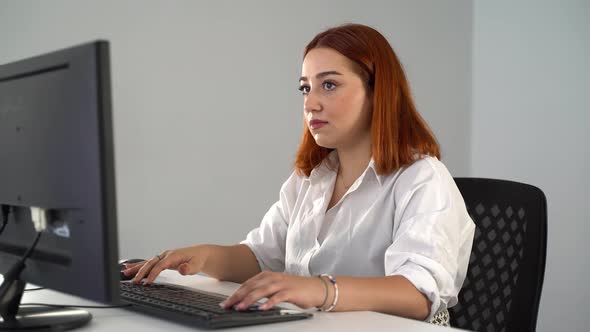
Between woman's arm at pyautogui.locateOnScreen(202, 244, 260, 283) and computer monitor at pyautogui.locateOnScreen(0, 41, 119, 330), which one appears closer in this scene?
computer monitor at pyautogui.locateOnScreen(0, 41, 119, 330)

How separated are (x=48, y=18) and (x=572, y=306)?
2652mm

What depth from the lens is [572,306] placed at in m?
3.24

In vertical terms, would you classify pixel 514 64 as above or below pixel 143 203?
above

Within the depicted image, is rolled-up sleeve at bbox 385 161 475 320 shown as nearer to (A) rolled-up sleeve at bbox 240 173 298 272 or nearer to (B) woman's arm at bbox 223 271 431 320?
(B) woman's arm at bbox 223 271 431 320

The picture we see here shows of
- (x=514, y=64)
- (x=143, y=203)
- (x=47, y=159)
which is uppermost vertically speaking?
(x=514, y=64)

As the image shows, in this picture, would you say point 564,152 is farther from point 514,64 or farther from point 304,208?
point 304,208

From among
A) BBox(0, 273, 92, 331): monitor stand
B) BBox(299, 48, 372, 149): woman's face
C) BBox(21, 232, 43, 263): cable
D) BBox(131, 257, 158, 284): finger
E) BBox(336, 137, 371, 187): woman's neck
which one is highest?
BBox(299, 48, 372, 149): woman's face

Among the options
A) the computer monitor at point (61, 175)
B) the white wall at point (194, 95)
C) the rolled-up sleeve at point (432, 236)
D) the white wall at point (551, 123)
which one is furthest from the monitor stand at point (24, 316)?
the white wall at point (551, 123)

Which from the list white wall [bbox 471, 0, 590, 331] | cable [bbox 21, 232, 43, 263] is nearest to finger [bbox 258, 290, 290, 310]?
cable [bbox 21, 232, 43, 263]

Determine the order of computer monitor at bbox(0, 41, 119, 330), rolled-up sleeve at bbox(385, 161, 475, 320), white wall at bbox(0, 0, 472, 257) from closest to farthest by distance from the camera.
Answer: computer monitor at bbox(0, 41, 119, 330) < rolled-up sleeve at bbox(385, 161, 475, 320) < white wall at bbox(0, 0, 472, 257)

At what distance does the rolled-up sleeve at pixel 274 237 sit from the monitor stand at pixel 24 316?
2.45ft

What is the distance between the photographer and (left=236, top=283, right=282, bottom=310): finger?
108cm

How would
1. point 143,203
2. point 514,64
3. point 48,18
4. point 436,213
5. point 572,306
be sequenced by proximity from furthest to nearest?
point 514,64 < point 572,306 < point 143,203 < point 48,18 < point 436,213

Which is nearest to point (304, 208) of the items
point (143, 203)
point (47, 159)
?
point (47, 159)
